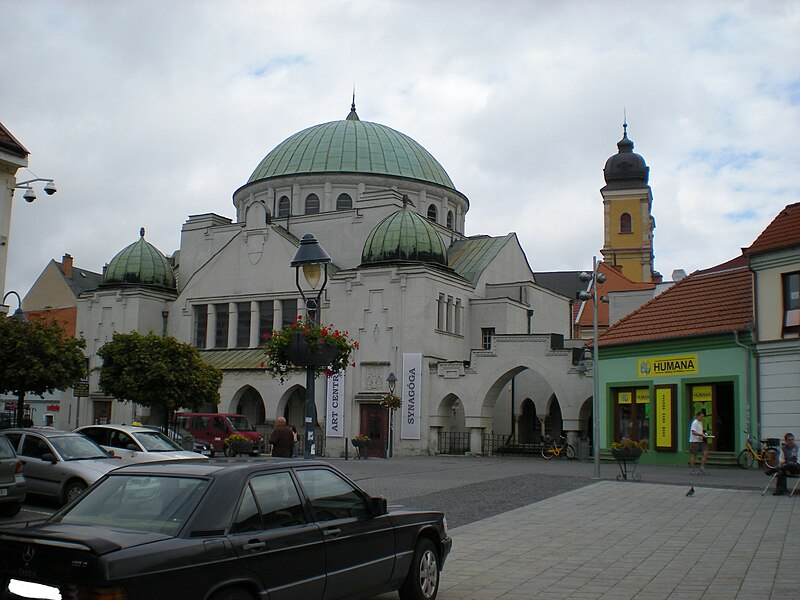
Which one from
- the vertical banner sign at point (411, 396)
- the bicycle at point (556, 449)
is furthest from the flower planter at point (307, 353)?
the vertical banner sign at point (411, 396)

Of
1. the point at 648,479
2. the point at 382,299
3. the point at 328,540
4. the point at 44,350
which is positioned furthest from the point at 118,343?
the point at 328,540

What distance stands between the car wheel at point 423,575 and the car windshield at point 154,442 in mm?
11913

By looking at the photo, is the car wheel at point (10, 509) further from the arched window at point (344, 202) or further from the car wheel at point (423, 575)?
the arched window at point (344, 202)

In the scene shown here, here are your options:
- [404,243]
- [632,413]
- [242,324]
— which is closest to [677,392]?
[632,413]

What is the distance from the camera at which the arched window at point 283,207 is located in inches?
2126

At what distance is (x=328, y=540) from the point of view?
755 cm

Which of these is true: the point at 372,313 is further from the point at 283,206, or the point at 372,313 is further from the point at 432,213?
the point at 283,206

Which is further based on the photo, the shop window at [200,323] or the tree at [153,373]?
the shop window at [200,323]

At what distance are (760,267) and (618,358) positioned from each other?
6813 mm

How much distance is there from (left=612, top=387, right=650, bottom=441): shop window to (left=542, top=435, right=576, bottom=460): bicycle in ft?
19.6

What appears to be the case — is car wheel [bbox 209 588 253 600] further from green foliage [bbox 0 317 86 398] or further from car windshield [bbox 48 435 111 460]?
green foliage [bbox 0 317 86 398]

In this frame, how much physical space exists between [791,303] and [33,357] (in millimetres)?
22352

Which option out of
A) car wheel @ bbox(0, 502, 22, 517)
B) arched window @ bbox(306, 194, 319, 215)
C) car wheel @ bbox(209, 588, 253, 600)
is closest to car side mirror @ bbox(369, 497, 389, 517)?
car wheel @ bbox(209, 588, 253, 600)

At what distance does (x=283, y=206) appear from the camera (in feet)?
178
